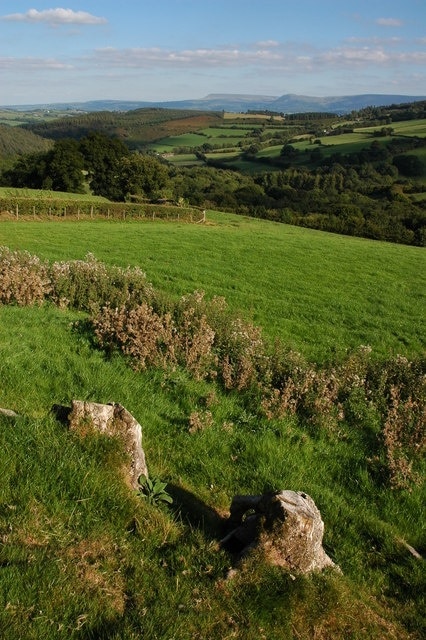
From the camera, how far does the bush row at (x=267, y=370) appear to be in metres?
8.52

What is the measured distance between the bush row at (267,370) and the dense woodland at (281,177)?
55.0 m

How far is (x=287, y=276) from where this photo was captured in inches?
950

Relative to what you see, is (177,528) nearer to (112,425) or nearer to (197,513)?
(197,513)

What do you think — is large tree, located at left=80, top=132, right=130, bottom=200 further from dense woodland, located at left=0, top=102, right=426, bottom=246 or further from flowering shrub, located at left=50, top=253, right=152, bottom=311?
flowering shrub, located at left=50, top=253, right=152, bottom=311

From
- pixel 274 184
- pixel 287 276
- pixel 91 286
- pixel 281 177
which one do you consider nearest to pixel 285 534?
pixel 91 286

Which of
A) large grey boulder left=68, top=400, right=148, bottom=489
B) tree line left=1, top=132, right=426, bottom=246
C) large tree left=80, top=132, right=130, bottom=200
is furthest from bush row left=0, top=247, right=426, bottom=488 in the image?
large tree left=80, top=132, right=130, bottom=200

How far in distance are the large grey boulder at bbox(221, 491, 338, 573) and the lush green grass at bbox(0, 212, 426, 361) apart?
912 cm

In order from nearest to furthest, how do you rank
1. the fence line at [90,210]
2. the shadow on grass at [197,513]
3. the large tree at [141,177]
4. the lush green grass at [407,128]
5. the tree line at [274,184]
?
the shadow on grass at [197,513] → the fence line at [90,210] → the tree line at [274,184] → the large tree at [141,177] → the lush green grass at [407,128]

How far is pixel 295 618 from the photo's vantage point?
12.8ft

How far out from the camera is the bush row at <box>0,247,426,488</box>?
28.0ft

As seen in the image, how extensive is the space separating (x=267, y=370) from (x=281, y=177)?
11742 cm

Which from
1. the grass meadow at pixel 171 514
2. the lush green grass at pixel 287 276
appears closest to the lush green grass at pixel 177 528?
the grass meadow at pixel 171 514

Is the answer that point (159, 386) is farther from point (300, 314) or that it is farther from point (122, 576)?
point (300, 314)

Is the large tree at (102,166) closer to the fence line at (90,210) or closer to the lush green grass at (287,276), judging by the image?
the fence line at (90,210)
